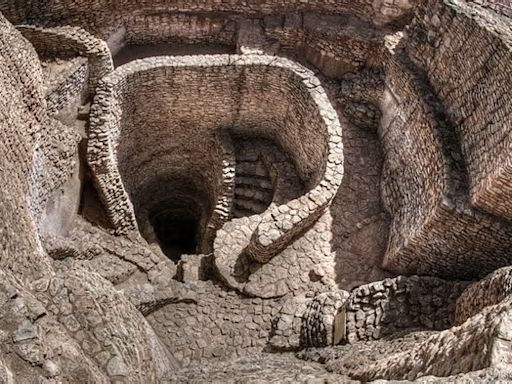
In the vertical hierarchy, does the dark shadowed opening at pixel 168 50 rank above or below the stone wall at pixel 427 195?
below

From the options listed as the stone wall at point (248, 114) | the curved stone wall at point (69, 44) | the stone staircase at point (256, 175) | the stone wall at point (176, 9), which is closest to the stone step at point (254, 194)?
the stone staircase at point (256, 175)

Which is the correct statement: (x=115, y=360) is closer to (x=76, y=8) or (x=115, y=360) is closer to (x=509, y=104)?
(x=509, y=104)

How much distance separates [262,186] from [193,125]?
1.82 meters

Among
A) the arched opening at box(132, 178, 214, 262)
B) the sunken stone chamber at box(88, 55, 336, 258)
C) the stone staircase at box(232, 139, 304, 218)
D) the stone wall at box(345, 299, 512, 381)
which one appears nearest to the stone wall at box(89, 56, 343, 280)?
the sunken stone chamber at box(88, 55, 336, 258)

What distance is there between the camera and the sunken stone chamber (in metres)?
9.08

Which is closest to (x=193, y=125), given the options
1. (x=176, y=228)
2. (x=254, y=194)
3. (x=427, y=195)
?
(x=254, y=194)

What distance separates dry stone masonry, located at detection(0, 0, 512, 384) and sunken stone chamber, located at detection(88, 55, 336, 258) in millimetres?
41

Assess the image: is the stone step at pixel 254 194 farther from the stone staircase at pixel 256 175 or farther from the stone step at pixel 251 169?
the stone step at pixel 251 169

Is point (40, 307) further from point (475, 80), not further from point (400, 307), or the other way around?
point (475, 80)

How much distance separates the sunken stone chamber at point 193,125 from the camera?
29.8 feet

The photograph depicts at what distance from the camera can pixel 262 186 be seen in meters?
10.6

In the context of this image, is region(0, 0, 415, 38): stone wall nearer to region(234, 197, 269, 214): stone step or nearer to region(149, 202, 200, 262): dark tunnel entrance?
region(234, 197, 269, 214): stone step

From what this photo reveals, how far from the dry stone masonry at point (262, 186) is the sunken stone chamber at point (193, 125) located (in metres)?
0.04

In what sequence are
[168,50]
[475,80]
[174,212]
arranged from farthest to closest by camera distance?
[174,212] → [168,50] → [475,80]
